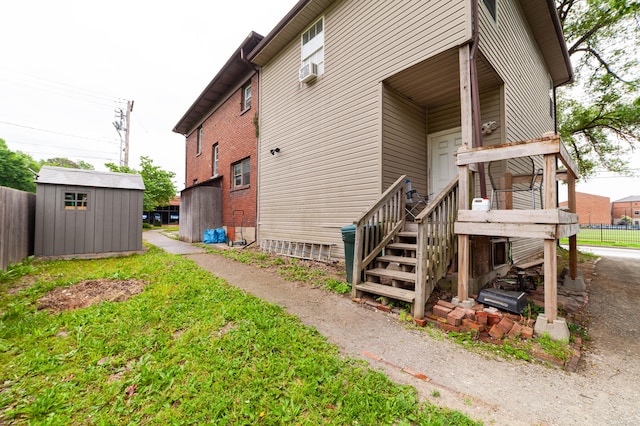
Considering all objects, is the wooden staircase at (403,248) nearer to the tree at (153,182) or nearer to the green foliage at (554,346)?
the green foliage at (554,346)

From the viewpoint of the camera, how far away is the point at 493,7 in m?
4.99

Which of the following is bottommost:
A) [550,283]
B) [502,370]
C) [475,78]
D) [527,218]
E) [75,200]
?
[502,370]

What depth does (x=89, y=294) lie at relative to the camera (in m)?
4.14

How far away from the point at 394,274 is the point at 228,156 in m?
10.1

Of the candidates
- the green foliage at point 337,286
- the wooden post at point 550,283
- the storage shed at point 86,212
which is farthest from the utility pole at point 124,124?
the wooden post at point 550,283

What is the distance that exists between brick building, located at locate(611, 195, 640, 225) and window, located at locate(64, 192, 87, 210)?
250ft

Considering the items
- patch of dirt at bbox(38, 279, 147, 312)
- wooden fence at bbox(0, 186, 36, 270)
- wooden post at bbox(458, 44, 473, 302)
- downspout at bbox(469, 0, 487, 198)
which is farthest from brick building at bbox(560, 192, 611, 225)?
wooden fence at bbox(0, 186, 36, 270)

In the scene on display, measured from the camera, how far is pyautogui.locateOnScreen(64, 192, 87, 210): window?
704 centimetres

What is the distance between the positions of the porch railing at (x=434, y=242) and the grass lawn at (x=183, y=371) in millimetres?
1458

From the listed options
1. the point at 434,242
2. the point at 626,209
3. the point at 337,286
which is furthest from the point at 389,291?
the point at 626,209

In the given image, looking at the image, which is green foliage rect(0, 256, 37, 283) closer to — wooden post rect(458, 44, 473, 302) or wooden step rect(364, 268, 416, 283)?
wooden step rect(364, 268, 416, 283)

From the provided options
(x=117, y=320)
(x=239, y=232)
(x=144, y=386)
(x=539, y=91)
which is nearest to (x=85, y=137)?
(x=239, y=232)

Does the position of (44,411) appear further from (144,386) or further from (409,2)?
(409,2)

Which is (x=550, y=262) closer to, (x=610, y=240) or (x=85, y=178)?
(x=85, y=178)
